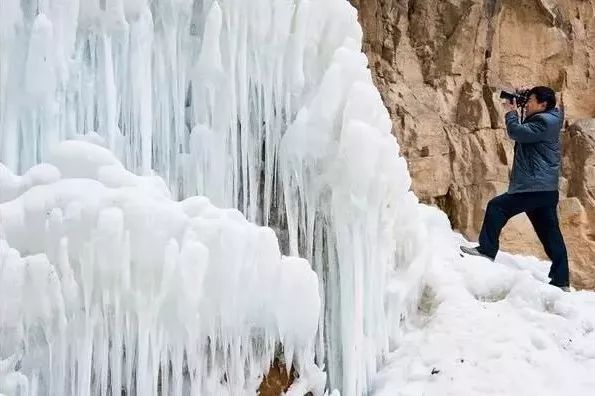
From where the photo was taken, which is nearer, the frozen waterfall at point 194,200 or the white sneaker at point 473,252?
the frozen waterfall at point 194,200

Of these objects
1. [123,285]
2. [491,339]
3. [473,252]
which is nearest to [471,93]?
[473,252]

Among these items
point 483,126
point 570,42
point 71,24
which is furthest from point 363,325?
point 570,42

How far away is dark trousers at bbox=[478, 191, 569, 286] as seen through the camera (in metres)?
5.25

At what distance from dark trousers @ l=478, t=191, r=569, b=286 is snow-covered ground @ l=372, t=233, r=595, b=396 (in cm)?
31

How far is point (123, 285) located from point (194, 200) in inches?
22.2

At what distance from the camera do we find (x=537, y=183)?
206 inches

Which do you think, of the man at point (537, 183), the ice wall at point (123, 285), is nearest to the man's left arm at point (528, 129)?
the man at point (537, 183)

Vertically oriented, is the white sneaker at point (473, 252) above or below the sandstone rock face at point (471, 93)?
below

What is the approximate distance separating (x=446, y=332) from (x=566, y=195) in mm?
5129

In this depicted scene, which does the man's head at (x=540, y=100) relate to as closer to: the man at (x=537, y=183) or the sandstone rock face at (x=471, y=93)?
the man at (x=537, y=183)

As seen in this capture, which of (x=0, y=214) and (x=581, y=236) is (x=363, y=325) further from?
(x=581, y=236)

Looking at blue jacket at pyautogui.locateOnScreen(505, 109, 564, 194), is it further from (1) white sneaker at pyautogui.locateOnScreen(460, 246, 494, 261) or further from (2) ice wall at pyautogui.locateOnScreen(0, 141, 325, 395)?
(2) ice wall at pyautogui.locateOnScreen(0, 141, 325, 395)

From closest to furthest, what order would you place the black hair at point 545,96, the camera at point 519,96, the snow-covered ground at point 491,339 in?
the snow-covered ground at point 491,339, the black hair at point 545,96, the camera at point 519,96

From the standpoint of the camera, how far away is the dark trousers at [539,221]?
5.25 metres
